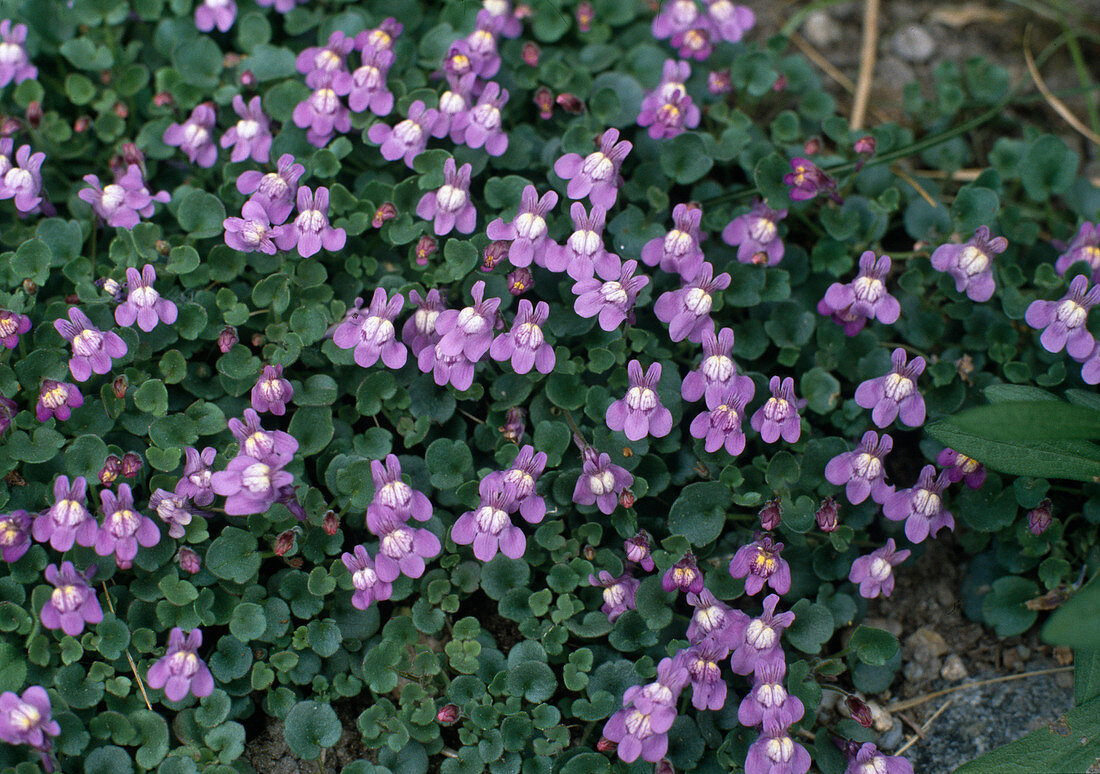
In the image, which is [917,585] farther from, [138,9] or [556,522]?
[138,9]

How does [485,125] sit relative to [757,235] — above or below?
above

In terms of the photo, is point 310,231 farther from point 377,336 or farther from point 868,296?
point 868,296

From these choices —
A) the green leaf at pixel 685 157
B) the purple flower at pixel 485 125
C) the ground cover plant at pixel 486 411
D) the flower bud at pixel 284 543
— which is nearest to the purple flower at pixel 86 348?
the ground cover plant at pixel 486 411

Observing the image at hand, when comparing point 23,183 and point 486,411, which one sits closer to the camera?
point 23,183

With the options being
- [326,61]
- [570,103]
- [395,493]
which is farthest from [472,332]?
[326,61]

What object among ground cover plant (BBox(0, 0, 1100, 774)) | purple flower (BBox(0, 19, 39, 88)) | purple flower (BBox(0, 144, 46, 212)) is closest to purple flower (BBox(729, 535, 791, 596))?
ground cover plant (BBox(0, 0, 1100, 774))

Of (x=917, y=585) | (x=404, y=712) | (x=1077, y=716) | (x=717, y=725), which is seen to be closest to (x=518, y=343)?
(x=404, y=712)

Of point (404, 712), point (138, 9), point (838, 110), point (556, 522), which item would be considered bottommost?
point (404, 712)
